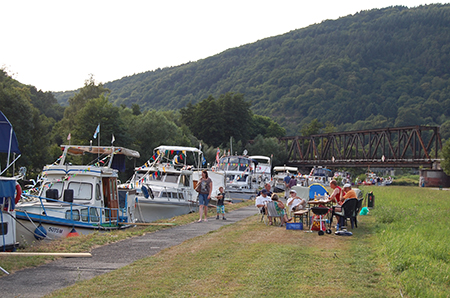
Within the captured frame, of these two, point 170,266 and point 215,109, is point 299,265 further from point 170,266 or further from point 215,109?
point 215,109

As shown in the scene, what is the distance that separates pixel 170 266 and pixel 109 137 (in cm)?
4742

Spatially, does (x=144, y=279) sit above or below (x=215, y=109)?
below

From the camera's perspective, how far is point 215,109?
9556cm

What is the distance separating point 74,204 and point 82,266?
7856mm

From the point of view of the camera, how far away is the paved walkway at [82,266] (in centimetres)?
802

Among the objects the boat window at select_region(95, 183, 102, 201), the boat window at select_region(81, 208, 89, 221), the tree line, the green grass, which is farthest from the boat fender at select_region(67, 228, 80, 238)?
the tree line

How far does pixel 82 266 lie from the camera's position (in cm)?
984

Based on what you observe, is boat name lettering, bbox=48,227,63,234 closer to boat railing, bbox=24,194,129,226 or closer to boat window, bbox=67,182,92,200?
boat railing, bbox=24,194,129,226

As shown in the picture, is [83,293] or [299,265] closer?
[83,293]

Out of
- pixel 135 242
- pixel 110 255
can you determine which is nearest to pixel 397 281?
pixel 110 255

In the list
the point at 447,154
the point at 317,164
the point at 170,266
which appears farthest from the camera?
the point at 317,164

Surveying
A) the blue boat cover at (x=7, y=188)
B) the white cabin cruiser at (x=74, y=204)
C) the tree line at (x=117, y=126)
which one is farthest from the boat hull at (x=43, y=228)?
the tree line at (x=117, y=126)

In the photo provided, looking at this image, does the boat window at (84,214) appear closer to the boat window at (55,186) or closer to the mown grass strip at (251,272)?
the boat window at (55,186)

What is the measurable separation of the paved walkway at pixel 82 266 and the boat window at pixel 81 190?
182 inches
